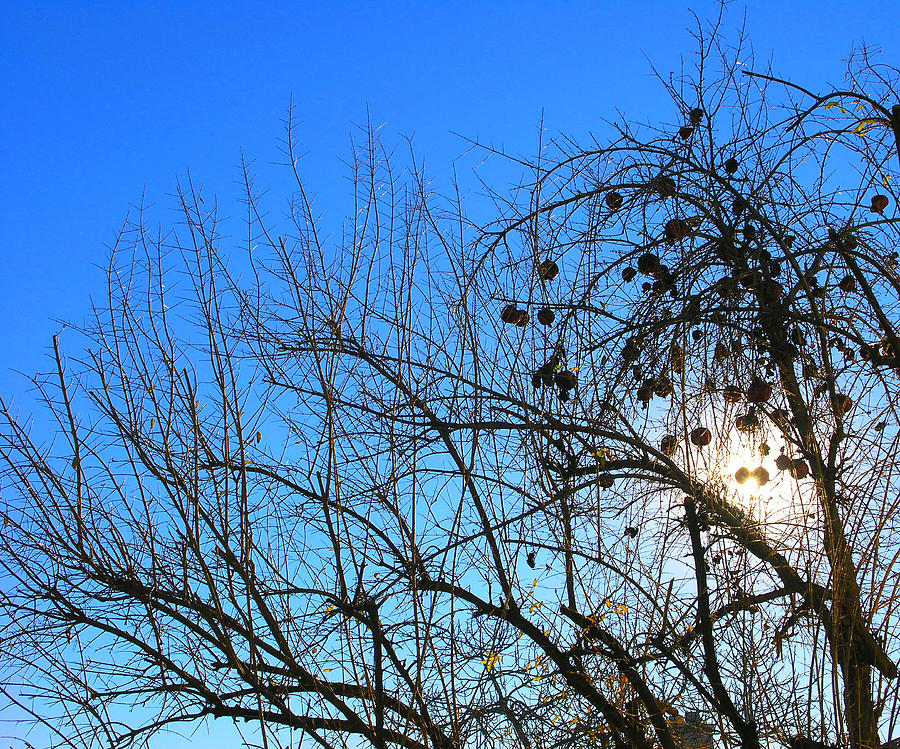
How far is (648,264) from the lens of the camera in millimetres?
2504

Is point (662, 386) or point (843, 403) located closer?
point (843, 403)

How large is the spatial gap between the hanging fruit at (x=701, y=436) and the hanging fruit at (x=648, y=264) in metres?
0.49

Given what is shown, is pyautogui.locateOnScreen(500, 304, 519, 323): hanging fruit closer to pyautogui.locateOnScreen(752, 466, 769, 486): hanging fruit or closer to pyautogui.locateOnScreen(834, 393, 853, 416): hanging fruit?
pyautogui.locateOnScreen(752, 466, 769, 486): hanging fruit

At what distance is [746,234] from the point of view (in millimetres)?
2475

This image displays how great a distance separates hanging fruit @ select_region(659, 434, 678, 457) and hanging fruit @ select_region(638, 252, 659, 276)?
0.48 metres

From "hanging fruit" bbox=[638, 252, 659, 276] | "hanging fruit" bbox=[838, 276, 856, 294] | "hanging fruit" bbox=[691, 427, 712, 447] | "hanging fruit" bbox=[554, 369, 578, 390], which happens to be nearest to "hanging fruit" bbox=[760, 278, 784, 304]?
"hanging fruit" bbox=[838, 276, 856, 294]

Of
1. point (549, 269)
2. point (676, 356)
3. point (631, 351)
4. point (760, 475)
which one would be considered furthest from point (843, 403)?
point (549, 269)

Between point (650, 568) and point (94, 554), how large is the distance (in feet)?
4.89

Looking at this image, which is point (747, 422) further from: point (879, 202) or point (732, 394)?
point (879, 202)

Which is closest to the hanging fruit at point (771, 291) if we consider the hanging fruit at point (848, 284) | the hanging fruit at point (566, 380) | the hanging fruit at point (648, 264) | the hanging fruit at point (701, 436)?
the hanging fruit at point (848, 284)

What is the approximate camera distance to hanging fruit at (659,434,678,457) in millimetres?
2467

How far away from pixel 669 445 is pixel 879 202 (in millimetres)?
897

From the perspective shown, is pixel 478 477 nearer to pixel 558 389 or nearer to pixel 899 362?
pixel 558 389

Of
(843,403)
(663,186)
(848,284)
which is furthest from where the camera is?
(663,186)
